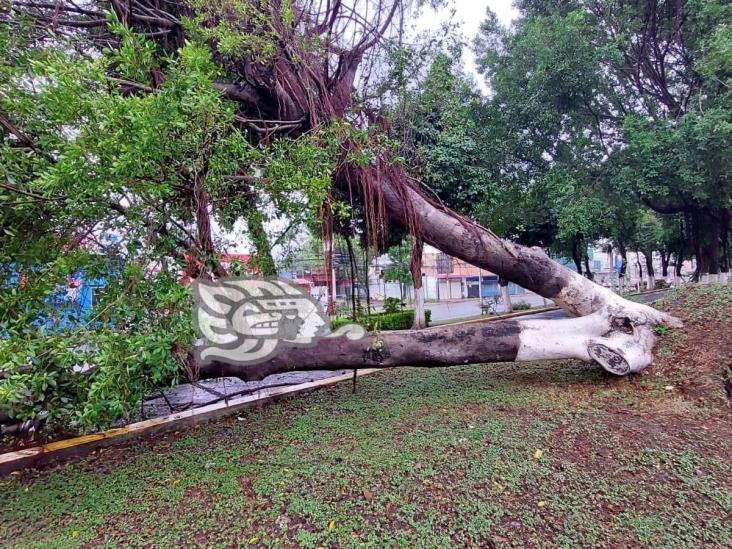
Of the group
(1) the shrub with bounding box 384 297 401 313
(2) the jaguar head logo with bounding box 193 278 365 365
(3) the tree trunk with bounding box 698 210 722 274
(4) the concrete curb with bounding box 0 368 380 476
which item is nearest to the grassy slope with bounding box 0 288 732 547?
(4) the concrete curb with bounding box 0 368 380 476

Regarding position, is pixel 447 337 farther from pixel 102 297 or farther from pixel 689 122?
pixel 689 122

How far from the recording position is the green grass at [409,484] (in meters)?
1.82

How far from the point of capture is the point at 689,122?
21.7 ft

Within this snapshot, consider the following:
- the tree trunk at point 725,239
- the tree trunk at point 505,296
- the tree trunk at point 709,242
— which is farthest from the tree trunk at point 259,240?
the tree trunk at point 725,239

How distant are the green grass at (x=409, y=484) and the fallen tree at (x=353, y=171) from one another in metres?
0.52

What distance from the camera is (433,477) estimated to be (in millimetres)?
2209

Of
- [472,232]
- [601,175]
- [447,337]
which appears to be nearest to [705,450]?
[447,337]

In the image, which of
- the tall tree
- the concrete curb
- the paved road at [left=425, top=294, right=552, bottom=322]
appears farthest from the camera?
the paved road at [left=425, top=294, right=552, bottom=322]

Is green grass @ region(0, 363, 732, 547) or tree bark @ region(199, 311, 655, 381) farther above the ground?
tree bark @ region(199, 311, 655, 381)

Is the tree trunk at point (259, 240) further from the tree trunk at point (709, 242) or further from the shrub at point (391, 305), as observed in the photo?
the tree trunk at point (709, 242)

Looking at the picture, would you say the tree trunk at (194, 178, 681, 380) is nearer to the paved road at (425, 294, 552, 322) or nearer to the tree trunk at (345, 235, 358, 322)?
the tree trunk at (345, 235, 358, 322)

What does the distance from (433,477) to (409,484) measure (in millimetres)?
153

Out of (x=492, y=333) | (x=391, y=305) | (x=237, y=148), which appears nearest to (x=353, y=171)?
(x=237, y=148)

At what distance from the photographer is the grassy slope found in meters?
1.83
